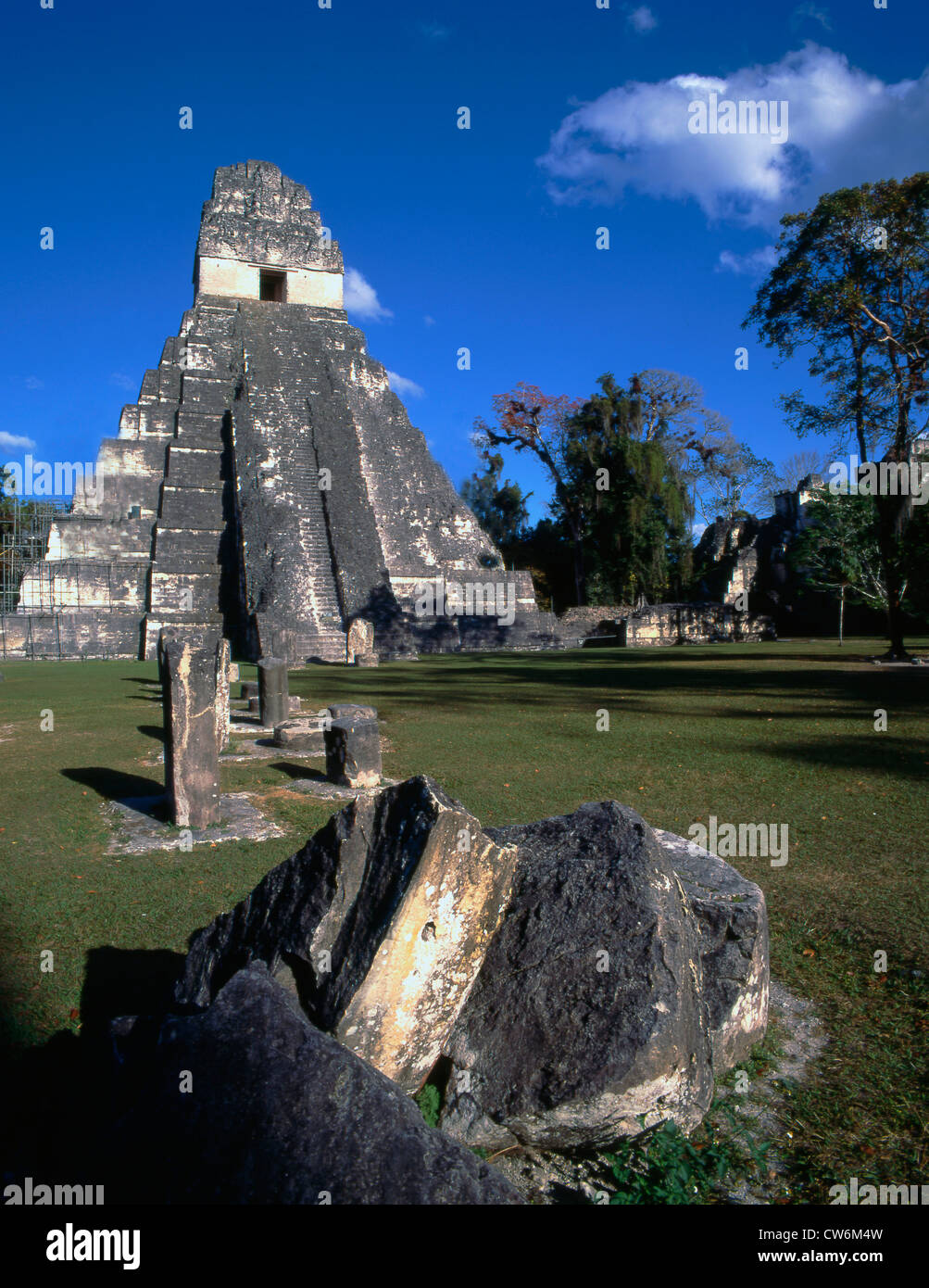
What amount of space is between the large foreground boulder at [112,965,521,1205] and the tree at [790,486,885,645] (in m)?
22.3

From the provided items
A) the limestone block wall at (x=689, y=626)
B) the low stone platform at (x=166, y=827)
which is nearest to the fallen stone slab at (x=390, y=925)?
the low stone platform at (x=166, y=827)

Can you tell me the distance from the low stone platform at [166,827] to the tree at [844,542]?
1958cm

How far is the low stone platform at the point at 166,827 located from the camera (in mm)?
5562

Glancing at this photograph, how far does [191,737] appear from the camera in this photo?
6.09 m

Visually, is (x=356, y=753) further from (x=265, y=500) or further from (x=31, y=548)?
(x=31, y=548)

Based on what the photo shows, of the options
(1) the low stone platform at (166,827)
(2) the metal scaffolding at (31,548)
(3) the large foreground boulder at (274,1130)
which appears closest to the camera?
(3) the large foreground boulder at (274,1130)

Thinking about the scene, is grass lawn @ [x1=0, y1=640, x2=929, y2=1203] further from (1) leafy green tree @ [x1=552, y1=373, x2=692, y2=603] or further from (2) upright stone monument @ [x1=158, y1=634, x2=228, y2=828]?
(1) leafy green tree @ [x1=552, y1=373, x2=692, y2=603]

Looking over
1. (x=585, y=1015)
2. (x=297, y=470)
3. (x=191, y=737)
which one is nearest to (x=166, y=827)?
(x=191, y=737)

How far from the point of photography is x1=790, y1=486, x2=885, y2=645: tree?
22.2m

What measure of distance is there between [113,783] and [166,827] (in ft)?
5.92

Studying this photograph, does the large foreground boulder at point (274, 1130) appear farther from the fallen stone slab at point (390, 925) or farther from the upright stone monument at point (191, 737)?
the upright stone monument at point (191, 737)

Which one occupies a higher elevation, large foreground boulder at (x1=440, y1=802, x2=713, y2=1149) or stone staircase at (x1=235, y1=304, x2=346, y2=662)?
stone staircase at (x1=235, y1=304, x2=346, y2=662)

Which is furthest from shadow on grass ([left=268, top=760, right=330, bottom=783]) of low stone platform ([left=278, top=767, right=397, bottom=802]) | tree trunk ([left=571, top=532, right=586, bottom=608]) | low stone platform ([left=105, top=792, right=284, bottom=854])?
tree trunk ([left=571, top=532, right=586, bottom=608])

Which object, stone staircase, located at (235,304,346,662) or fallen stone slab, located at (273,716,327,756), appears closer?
fallen stone slab, located at (273,716,327,756)
